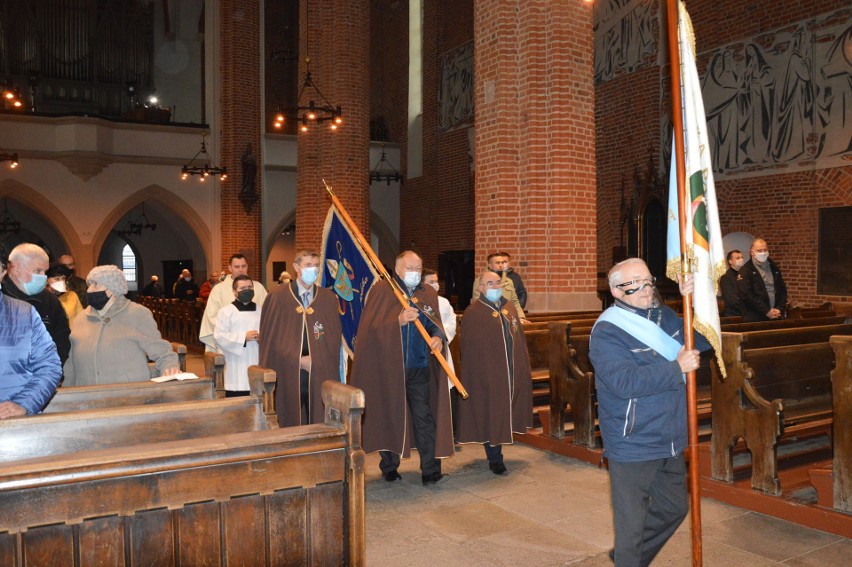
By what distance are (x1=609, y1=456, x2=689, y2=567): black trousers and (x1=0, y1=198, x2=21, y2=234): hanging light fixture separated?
23.7 m

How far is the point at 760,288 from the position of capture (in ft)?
25.8

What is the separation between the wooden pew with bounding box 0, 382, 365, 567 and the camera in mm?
2352

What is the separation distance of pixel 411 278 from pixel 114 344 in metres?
2.18

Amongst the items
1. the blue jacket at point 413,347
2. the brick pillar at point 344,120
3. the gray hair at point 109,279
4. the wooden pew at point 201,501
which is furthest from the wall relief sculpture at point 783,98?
the wooden pew at point 201,501

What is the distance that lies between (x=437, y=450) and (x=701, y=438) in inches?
87.3

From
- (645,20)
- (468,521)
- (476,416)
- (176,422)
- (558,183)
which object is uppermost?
(645,20)

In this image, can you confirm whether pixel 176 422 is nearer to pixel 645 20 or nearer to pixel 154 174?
pixel 645 20

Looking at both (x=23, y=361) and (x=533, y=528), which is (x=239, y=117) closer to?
(x=533, y=528)

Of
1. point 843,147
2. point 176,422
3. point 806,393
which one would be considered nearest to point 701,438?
point 806,393

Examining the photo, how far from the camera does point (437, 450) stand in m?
5.74

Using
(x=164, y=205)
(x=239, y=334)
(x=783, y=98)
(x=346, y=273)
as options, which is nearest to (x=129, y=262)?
(x=164, y=205)

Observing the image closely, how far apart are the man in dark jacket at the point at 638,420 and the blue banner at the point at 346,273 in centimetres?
327

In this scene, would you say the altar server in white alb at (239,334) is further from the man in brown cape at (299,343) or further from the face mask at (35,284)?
the face mask at (35,284)

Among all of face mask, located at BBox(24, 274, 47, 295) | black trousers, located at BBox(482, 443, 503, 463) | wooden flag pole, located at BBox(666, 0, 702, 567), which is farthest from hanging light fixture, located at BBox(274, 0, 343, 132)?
wooden flag pole, located at BBox(666, 0, 702, 567)
